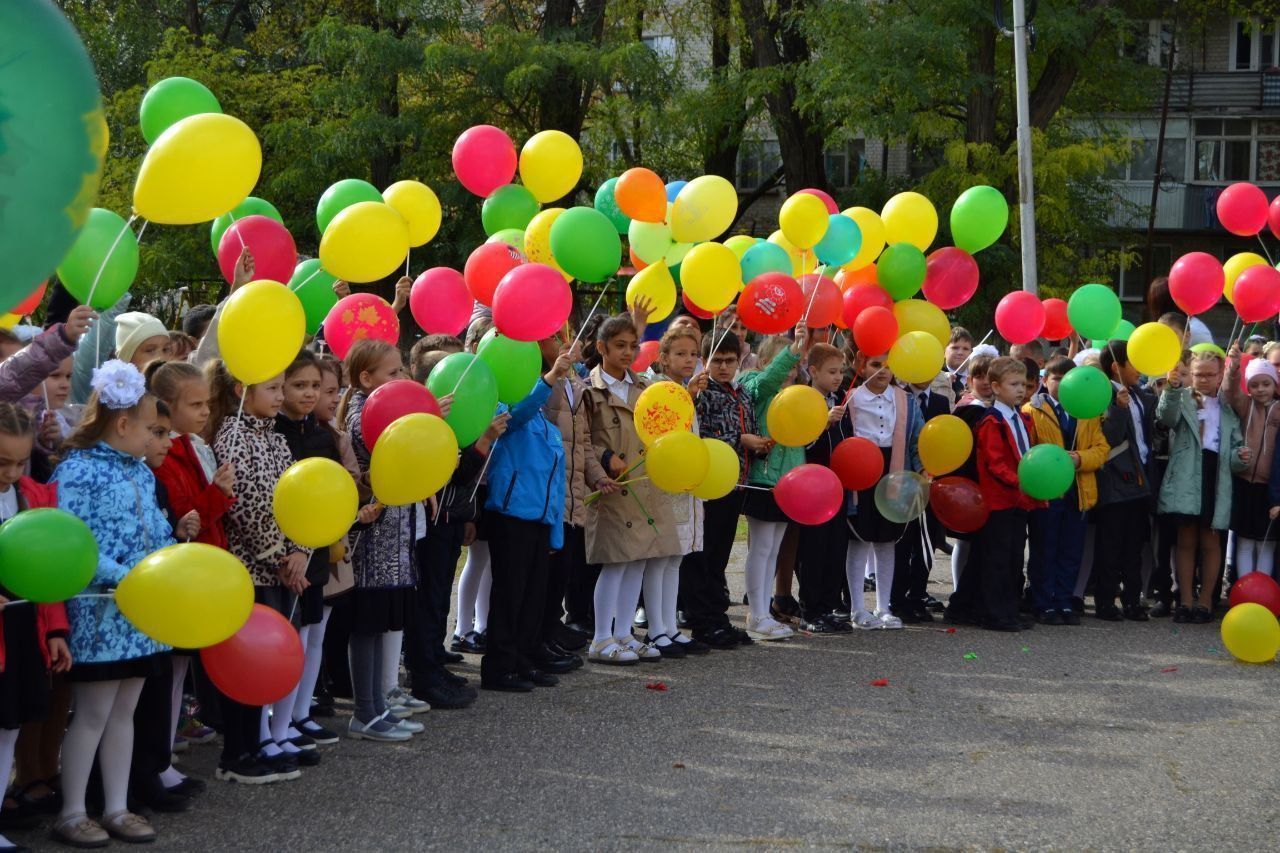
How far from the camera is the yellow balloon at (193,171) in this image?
479cm

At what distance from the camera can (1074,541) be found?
897 cm

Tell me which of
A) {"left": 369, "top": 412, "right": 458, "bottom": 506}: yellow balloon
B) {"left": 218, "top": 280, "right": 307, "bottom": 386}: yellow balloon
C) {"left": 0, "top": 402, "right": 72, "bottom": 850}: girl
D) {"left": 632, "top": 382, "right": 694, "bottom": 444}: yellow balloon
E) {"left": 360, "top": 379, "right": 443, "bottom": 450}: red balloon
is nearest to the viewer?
{"left": 0, "top": 402, "right": 72, "bottom": 850}: girl

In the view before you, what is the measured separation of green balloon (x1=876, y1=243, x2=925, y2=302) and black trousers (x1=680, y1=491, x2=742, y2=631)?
1.48m

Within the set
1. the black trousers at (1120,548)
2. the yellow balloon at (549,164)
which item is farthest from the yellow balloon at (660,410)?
the black trousers at (1120,548)

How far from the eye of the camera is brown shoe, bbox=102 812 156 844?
176 inches

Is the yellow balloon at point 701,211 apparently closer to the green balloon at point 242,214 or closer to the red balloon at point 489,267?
the red balloon at point 489,267

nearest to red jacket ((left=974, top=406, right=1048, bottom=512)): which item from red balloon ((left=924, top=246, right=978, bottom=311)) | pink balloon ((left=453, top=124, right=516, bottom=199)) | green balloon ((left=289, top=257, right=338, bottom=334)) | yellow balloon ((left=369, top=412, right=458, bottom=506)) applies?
red balloon ((left=924, top=246, right=978, bottom=311))

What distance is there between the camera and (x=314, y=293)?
669cm

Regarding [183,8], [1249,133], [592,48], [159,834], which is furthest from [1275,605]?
[1249,133]

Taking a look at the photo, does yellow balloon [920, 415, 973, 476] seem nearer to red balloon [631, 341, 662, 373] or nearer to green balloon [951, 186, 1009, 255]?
green balloon [951, 186, 1009, 255]

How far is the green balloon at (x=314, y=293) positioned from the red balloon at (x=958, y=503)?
3658mm

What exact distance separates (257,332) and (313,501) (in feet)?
2.10

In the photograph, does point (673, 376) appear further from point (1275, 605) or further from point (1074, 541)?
point (1275, 605)

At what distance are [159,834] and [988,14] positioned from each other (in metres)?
16.1
